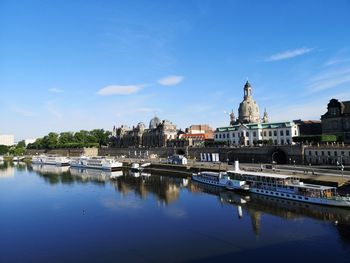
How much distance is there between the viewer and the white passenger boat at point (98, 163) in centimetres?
10600

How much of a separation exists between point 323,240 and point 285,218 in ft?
26.3

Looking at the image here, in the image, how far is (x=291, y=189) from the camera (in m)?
47.9

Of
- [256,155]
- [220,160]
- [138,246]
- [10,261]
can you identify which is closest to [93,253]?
[138,246]

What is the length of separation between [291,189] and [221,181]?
1588cm

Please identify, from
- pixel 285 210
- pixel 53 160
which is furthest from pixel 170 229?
pixel 53 160

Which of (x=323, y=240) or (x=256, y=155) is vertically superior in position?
(x=256, y=155)

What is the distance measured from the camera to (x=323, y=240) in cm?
3097

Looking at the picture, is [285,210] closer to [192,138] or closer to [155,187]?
[155,187]

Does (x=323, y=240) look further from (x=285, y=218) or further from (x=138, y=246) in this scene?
(x=138, y=246)

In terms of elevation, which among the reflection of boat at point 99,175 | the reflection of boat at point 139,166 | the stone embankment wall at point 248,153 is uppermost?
the stone embankment wall at point 248,153

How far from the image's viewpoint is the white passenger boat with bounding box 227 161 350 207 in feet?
140

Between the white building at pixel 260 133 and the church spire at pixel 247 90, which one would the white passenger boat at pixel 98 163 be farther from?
the church spire at pixel 247 90

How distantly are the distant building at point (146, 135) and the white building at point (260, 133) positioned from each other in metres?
39.6

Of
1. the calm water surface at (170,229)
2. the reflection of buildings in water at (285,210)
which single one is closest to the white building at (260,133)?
the calm water surface at (170,229)
